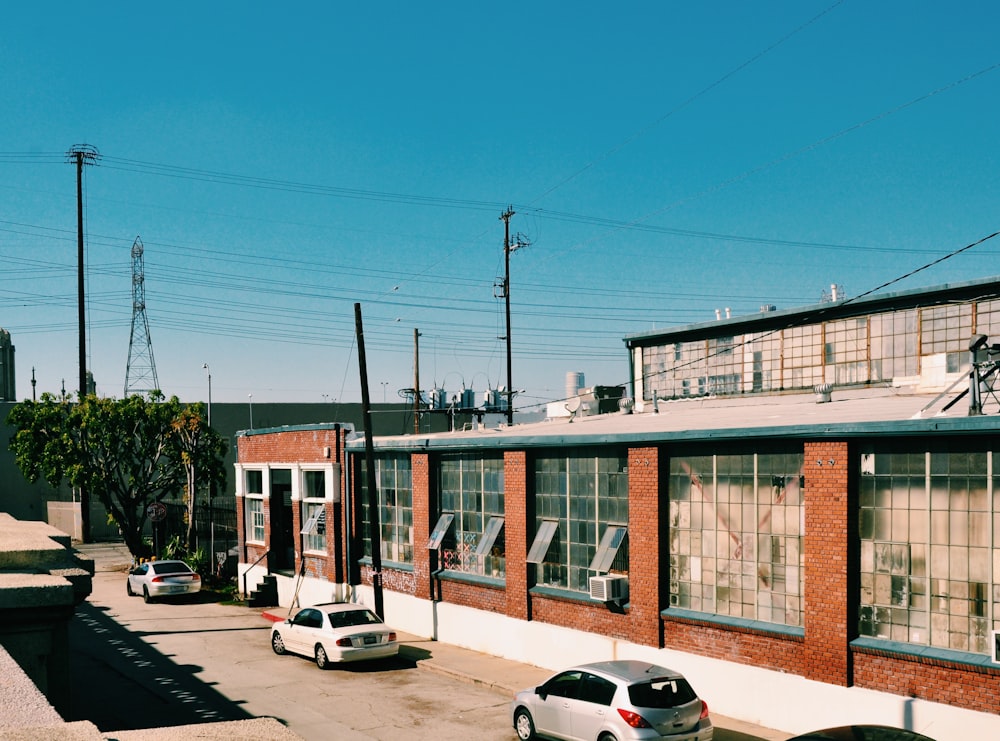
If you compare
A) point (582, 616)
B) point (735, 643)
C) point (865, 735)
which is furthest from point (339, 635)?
point (865, 735)

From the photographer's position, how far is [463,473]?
1107 inches

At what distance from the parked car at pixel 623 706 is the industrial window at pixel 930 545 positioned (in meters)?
3.81

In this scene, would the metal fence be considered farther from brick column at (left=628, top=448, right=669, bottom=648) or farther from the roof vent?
the roof vent

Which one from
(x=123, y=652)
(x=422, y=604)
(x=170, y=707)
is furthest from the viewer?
(x=422, y=604)

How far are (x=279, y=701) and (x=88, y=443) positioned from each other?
98.6 ft

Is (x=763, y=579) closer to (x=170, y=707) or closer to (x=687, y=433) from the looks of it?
(x=687, y=433)

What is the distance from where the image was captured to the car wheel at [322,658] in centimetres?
2506

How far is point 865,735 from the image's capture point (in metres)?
12.2

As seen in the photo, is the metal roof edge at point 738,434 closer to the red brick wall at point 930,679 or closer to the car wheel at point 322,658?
the red brick wall at point 930,679

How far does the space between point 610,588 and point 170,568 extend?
77.0 ft

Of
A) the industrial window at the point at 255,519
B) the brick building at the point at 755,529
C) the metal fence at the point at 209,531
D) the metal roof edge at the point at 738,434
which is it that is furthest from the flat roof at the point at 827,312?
the metal fence at the point at 209,531

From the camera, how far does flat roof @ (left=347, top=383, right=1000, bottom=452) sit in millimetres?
16391

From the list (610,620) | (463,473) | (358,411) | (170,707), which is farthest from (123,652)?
(358,411)

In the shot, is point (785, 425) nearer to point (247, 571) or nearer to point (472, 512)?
point (472, 512)
